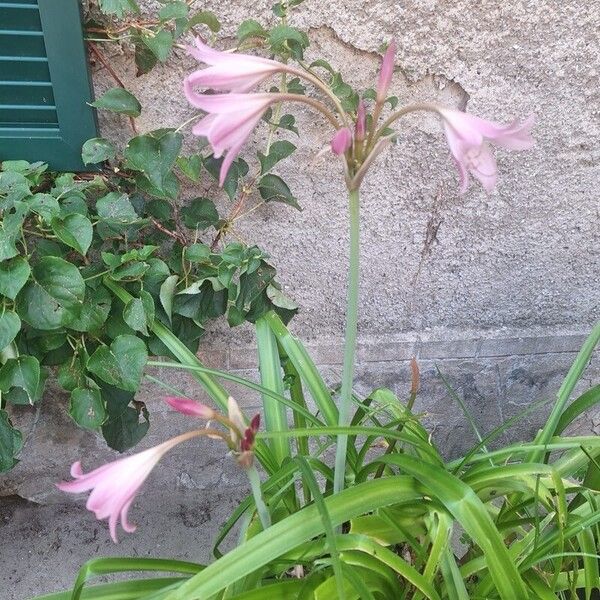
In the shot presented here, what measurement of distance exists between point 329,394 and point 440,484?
0.91 feet

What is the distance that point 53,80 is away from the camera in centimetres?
102

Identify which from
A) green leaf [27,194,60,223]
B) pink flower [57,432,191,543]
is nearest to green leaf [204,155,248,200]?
green leaf [27,194,60,223]

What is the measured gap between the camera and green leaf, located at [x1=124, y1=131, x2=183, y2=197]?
3.41 ft

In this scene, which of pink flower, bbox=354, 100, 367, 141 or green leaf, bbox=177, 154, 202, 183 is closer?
pink flower, bbox=354, 100, 367, 141

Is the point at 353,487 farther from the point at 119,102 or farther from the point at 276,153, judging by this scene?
the point at 119,102

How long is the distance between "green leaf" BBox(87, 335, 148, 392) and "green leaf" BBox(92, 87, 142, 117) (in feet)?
1.23

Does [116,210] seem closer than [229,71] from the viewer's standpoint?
No

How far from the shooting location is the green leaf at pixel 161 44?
3.25 ft

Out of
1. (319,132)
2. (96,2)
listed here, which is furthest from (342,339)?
(96,2)

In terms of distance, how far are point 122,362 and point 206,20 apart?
0.57 metres

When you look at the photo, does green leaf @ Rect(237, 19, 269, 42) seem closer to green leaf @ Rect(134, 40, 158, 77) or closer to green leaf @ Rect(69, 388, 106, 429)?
green leaf @ Rect(134, 40, 158, 77)

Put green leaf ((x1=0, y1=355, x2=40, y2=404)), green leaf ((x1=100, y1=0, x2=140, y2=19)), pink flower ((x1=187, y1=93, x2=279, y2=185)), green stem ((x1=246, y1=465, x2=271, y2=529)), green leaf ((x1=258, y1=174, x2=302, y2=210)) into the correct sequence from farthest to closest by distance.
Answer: green leaf ((x1=258, y1=174, x2=302, y2=210)) → green leaf ((x1=0, y1=355, x2=40, y2=404)) → green leaf ((x1=100, y1=0, x2=140, y2=19)) → green stem ((x1=246, y1=465, x2=271, y2=529)) → pink flower ((x1=187, y1=93, x2=279, y2=185))

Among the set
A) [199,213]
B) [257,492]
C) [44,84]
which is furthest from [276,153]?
[257,492]

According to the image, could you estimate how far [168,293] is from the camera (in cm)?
111
